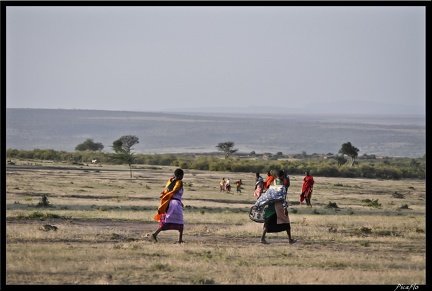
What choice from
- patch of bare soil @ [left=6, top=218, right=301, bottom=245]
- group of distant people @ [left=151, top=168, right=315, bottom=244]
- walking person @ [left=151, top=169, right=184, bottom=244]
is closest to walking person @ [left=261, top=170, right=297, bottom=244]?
group of distant people @ [left=151, top=168, right=315, bottom=244]

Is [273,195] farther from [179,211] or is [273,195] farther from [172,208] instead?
[172,208]

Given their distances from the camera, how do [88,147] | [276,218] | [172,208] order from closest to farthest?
[172,208], [276,218], [88,147]

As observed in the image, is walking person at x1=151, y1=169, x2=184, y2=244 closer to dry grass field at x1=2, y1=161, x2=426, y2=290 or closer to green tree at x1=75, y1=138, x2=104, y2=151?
dry grass field at x1=2, y1=161, x2=426, y2=290

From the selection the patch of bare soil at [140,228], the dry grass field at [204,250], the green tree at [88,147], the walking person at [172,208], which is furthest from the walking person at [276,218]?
the green tree at [88,147]

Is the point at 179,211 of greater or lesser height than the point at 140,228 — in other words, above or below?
above

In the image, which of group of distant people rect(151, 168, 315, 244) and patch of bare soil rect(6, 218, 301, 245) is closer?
group of distant people rect(151, 168, 315, 244)

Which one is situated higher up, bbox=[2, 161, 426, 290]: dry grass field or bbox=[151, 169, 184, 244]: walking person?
bbox=[151, 169, 184, 244]: walking person

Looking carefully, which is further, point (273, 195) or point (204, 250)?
point (273, 195)

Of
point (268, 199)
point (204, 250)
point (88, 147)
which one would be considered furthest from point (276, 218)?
point (88, 147)

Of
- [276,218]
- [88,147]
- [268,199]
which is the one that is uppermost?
[88,147]

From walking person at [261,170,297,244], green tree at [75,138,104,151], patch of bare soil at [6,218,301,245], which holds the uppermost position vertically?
green tree at [75,138,104,151]

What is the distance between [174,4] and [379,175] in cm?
7797

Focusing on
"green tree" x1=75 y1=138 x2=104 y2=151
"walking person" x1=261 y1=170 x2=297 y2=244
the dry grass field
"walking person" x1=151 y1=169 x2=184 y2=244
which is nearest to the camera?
the dry grass field
